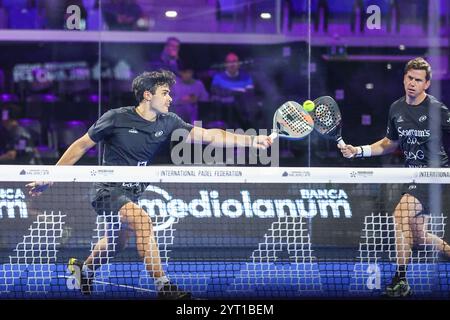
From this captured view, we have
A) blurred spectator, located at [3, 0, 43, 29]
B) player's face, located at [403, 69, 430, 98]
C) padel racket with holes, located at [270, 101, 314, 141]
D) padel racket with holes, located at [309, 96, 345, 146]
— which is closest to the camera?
padel racket with holes, located at [270, 101, 314, 141]

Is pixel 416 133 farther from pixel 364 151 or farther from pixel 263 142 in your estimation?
pixel 263 142

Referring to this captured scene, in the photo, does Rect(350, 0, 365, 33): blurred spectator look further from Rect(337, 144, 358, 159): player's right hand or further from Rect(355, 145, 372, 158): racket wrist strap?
Rect(337, 144, 358, 159): player's right hand

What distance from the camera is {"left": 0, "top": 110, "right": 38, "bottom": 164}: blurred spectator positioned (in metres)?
8.65

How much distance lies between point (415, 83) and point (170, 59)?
213cm

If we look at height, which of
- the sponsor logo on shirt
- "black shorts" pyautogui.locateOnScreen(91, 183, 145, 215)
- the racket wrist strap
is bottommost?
"black shorts" pyautogui.locateOnScreen(91, 183, 145, 215)

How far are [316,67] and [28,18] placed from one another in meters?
2.46

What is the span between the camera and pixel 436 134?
24.2 ft

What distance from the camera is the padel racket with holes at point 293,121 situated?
6914mm

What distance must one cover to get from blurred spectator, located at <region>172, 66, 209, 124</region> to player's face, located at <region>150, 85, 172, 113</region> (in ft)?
4.37

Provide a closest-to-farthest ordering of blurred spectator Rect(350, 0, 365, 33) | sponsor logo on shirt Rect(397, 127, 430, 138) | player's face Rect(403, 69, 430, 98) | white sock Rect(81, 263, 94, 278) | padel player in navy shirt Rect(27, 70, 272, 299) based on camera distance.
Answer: padel player in navy shirt Rect(27, 70, 272, 299)
white sock Rect(81, 263, 94, 278)
sponsor logo on shirt Rect(397, 127, 430, 138)
player's face Rect(403, 69, 430, 98)
blurred spectator Rect(350, 0, 365, 33)

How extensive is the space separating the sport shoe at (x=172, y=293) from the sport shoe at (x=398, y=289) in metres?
1.37

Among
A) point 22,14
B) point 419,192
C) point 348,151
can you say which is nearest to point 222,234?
point 348,151

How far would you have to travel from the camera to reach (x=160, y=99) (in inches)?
282

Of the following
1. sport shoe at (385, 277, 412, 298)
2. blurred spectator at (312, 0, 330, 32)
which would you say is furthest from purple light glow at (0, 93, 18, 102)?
sport shoe at (385, 277, 412, 298)
